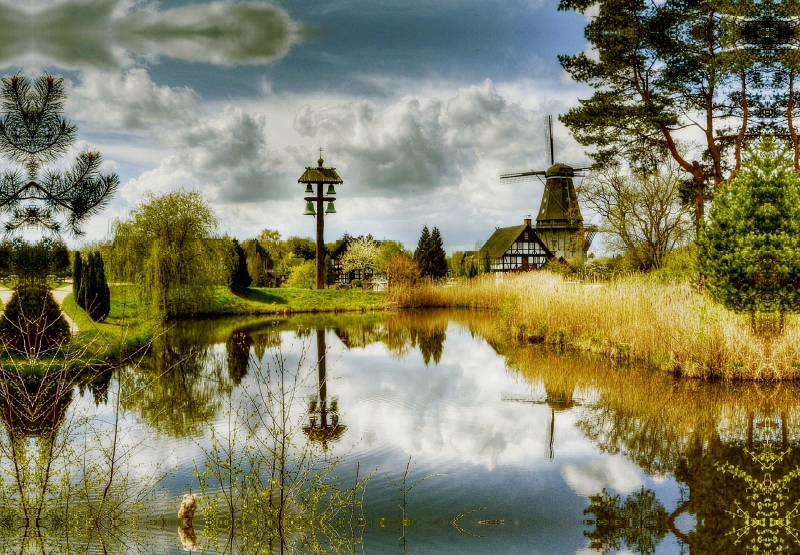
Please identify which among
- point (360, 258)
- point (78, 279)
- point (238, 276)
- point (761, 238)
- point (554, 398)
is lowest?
point (554, 398)

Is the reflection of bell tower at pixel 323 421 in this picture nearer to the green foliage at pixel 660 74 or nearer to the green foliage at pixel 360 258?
the green foliage at pixel 660 74

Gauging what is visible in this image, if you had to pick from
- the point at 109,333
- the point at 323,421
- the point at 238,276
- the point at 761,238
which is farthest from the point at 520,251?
the point at 323,421

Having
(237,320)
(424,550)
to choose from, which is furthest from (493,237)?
(424,550)

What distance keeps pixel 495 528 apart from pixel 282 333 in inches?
608

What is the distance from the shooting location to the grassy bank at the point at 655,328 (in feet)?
35.7

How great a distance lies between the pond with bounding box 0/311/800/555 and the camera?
4867mm

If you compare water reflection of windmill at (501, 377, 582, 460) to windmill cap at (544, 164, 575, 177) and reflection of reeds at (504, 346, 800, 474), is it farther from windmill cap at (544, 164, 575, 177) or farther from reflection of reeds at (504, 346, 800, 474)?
windmill cap at (544, 164, 575, 177)

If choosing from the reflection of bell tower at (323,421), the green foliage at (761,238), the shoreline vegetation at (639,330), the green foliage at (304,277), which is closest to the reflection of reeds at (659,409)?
the shoreline vegetation at (639,330)

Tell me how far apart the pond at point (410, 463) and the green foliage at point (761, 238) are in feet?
6.59

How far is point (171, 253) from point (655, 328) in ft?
65.1

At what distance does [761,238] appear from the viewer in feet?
37.5

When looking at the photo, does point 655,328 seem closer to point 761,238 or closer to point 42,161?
point 761,238

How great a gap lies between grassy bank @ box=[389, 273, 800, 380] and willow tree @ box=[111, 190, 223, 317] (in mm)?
13557

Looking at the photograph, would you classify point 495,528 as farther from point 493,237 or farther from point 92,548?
point 493,237
